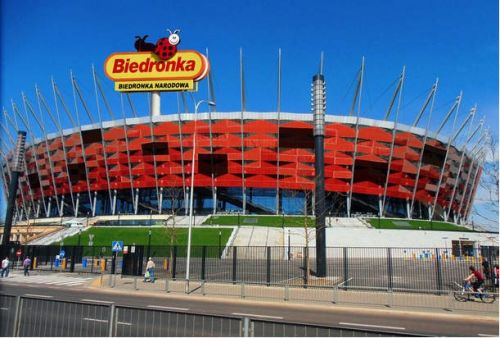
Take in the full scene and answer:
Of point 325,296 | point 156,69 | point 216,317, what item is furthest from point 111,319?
point 156,69

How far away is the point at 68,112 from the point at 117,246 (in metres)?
61.5

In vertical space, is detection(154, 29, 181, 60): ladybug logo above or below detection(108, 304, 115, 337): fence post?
above

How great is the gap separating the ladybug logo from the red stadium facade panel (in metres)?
29.6

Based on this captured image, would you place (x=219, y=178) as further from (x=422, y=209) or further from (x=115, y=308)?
(x=115, y=308)

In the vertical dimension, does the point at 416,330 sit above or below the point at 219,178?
below

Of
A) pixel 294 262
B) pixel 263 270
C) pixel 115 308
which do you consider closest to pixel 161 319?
pixel 115 308

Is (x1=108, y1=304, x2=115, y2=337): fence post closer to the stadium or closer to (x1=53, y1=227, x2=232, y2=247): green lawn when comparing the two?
(x1=53, y1=227, x2=232, y2=247): green lawn

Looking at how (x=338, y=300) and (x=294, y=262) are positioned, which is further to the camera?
(x=294, y=262)

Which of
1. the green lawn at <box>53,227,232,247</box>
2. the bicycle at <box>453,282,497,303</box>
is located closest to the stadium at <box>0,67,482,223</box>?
the green lawn at <box>53,227,232,247</box>

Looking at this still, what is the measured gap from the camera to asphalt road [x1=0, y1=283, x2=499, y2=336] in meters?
7.47

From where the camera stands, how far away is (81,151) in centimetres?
8400

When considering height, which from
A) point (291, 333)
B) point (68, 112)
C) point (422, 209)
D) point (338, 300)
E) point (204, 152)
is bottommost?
point (338, 300)

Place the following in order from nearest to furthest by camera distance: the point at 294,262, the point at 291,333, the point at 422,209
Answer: the point at 291,333, the point at 294,262, the point at 422,209

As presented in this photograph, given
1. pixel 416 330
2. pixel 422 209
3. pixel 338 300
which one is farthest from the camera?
pixel 422 209
